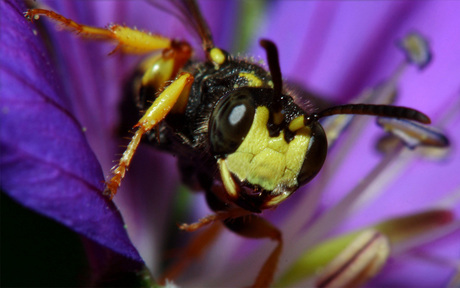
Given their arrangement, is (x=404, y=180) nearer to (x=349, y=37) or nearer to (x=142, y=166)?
(x=349, y=37)

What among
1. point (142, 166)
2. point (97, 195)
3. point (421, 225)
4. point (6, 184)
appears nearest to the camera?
point (6, 184)

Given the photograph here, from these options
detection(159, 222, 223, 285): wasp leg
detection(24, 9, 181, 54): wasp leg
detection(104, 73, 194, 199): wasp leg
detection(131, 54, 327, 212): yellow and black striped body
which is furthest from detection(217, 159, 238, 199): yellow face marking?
detection(159, 222, 223, 285): wasp leg

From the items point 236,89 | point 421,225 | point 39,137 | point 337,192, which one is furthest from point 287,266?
point 39,137

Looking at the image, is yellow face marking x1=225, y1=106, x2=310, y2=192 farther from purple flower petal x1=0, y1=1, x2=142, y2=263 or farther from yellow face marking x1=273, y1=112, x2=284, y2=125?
purple flower petal x1=0, y1=1, x2=142, y2=263

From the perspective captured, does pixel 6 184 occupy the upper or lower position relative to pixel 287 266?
upper

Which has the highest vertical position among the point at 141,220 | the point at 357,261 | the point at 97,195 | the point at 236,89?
the point at 236,89

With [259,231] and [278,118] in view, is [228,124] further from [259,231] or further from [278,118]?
[259,231]

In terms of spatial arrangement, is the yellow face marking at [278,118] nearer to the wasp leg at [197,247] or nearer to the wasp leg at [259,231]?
the wasp leg at [259,231]

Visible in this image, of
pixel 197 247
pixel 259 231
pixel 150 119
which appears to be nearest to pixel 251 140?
pixel 150 119
